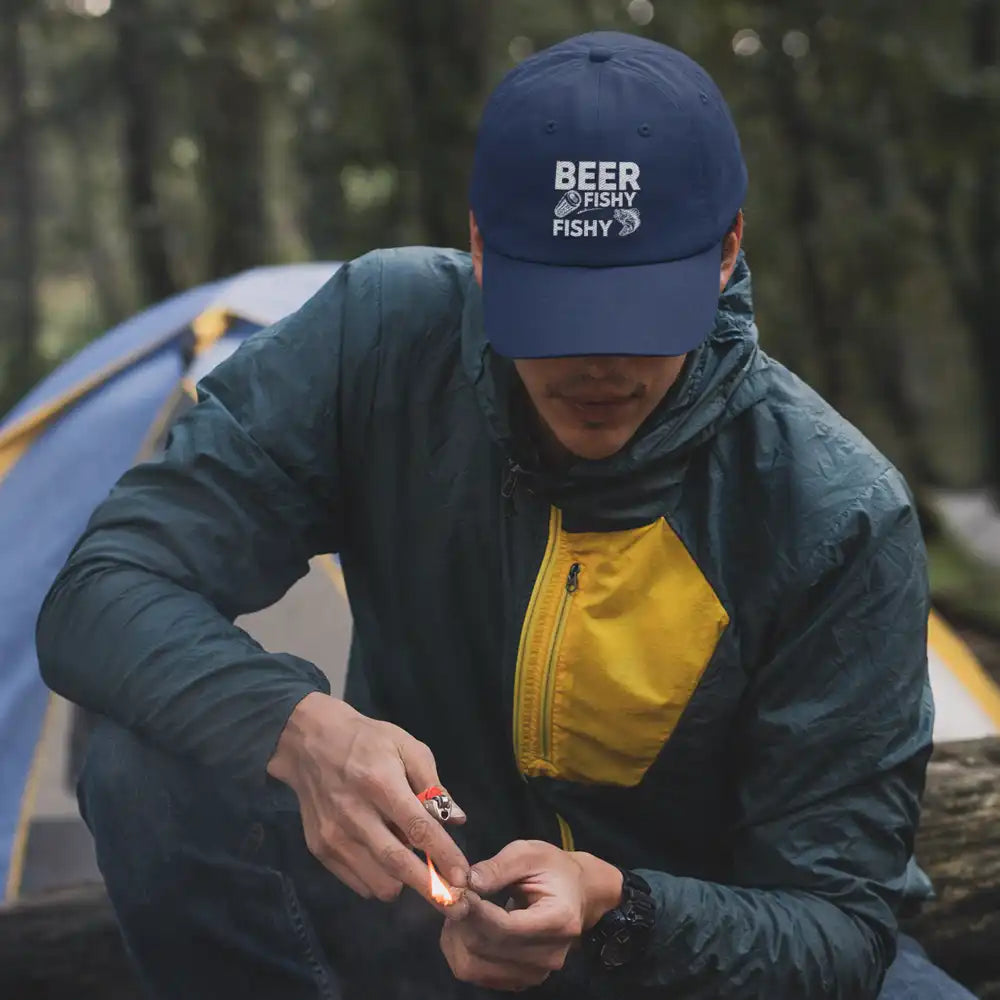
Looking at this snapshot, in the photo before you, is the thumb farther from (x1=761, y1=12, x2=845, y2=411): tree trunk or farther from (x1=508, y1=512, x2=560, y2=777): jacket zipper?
(x1=761, y1=12, x2=845, y2=411): tree trunk

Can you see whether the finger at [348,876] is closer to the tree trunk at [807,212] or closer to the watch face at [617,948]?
the watch face at [617,948]

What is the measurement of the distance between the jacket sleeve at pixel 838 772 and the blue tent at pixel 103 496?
133 cm

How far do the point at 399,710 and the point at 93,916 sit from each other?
0.78 m

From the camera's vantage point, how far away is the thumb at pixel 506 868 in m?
1.51

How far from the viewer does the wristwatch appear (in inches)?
64.2

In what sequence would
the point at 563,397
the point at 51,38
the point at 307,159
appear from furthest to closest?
1. the point at 51,38
2. the point at 307,159
3. the point at 563,397

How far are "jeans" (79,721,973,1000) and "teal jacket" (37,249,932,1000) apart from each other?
77 mm

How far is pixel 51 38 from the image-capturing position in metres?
11.9

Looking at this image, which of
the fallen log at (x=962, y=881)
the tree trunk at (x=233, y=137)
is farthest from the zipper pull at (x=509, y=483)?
the tree trunk at (x=233, y=137)

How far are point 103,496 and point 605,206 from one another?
195 cm

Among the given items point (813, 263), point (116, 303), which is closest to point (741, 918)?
point (813, 263)

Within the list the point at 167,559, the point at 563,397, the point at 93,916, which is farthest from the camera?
the point at 93,916

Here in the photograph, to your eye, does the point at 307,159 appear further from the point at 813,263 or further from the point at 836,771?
the point at 836,771

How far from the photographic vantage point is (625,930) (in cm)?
163
